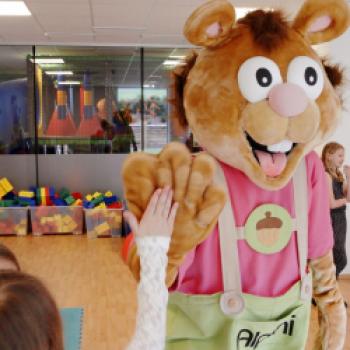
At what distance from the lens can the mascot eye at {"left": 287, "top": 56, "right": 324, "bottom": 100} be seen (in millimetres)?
1506

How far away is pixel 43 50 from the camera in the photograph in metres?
7.49

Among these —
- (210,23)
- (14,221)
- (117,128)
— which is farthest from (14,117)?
(210,23)

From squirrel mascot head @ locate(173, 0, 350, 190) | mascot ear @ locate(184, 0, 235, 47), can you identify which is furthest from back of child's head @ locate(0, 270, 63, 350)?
mascot ear @ locate(184, 0, 235, 47)

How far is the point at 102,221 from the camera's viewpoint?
271 inches

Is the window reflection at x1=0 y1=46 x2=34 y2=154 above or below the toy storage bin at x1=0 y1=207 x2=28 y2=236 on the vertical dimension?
above

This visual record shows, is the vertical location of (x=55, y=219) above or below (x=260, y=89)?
below

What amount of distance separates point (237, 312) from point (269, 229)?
9.5 inches

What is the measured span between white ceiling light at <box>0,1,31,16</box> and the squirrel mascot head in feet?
12.8

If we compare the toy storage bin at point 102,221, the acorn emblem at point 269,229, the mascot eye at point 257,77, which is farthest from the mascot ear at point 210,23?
the toy storage bin at point 102,221

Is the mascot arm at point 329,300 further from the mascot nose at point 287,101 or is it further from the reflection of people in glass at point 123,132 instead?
the reflection of people in glass at point 123,132

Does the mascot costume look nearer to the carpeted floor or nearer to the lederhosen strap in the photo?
the lederhosen strap

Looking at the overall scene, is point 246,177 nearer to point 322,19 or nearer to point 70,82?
point 322,19

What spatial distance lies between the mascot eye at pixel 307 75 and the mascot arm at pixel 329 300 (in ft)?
1.61

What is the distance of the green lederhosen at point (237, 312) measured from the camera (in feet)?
5.01
